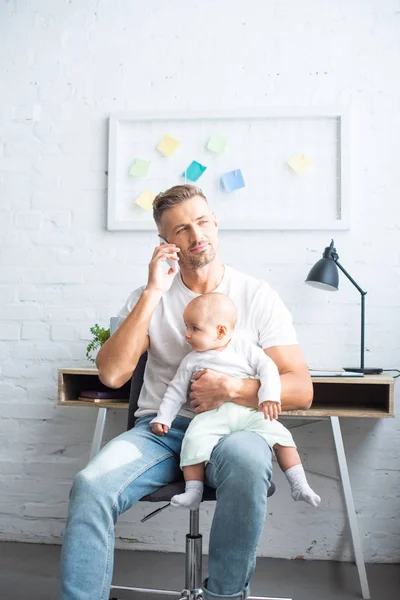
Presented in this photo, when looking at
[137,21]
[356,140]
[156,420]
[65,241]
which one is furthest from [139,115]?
[156,420]

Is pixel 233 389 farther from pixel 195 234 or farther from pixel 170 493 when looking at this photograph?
pixel 195 234

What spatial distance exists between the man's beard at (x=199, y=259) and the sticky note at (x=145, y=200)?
976 millimetres

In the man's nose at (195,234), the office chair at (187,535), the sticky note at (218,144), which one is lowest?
the office chair at (187,535)

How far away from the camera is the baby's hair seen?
198 cm

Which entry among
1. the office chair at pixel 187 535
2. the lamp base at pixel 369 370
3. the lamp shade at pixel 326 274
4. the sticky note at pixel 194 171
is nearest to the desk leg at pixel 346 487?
the lamp base at pixel 369 370

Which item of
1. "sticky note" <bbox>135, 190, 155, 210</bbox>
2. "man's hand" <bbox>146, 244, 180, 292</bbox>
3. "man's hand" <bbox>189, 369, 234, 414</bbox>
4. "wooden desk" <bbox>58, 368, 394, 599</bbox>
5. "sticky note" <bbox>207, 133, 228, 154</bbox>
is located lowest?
"wooden desk" <bbox>58, 368, 394, 599</bbox>

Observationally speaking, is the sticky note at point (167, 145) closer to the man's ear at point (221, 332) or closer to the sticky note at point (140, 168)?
the sticky note at point (140, 168)

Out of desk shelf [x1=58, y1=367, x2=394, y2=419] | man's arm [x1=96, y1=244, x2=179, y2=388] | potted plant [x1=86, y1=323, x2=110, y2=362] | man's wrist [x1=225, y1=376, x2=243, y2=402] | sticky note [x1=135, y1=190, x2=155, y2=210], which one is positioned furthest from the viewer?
sticky note [x1=135, y1=190, x2=155, y2=210]

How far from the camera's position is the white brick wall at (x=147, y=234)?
3012mm

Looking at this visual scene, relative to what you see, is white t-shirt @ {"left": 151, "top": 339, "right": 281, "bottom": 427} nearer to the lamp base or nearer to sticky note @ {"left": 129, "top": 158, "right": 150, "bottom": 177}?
the lamp base

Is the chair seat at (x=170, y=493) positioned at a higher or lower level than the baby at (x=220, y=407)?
lower

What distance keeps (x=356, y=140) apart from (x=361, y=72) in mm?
299

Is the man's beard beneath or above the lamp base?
above

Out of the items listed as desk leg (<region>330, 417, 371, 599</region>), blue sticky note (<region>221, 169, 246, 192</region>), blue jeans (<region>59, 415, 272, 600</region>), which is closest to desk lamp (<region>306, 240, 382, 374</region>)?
desk leg (<region>330, 417, 371, 599</region>)
